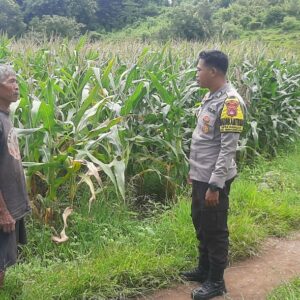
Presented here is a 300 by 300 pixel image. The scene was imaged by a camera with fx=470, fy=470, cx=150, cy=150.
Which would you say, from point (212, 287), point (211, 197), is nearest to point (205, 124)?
point (211, 197)

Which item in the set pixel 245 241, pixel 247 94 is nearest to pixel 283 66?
pixel 247 94

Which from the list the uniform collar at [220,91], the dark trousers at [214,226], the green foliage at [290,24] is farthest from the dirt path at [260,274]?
the green foliage at [290,24]

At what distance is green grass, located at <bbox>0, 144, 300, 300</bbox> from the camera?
287cm

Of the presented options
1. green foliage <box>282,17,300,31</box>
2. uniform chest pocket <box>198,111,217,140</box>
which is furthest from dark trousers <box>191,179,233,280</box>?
green foliage <box>282,17,300,31</box>

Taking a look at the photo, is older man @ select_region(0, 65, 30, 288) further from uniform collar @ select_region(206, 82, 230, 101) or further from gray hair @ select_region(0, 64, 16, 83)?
uniform collar @ select_region(206, 82, 230, 101)

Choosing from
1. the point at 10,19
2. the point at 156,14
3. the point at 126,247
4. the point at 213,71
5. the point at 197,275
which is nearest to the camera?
the point at 213,71

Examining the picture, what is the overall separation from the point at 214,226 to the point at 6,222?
4.10 feet

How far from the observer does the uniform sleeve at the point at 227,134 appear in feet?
8.97

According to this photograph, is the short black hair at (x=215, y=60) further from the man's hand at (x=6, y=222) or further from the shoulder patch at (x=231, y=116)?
the man's hand at (x=6, y=222)

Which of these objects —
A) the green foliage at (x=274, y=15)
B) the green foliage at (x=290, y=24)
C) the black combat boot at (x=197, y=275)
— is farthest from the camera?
the green foliage at (x=274, y=15)

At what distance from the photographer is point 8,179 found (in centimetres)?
259

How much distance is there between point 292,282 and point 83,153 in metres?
1.66

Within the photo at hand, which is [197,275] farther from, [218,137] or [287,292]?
[218,137]

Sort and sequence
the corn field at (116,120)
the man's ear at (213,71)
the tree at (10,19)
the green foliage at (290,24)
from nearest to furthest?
1. the man's ear at (213,71)
2. the corn field at (116,120)
3. the tree at (10,19)
4. the green foliage at (290,24)
